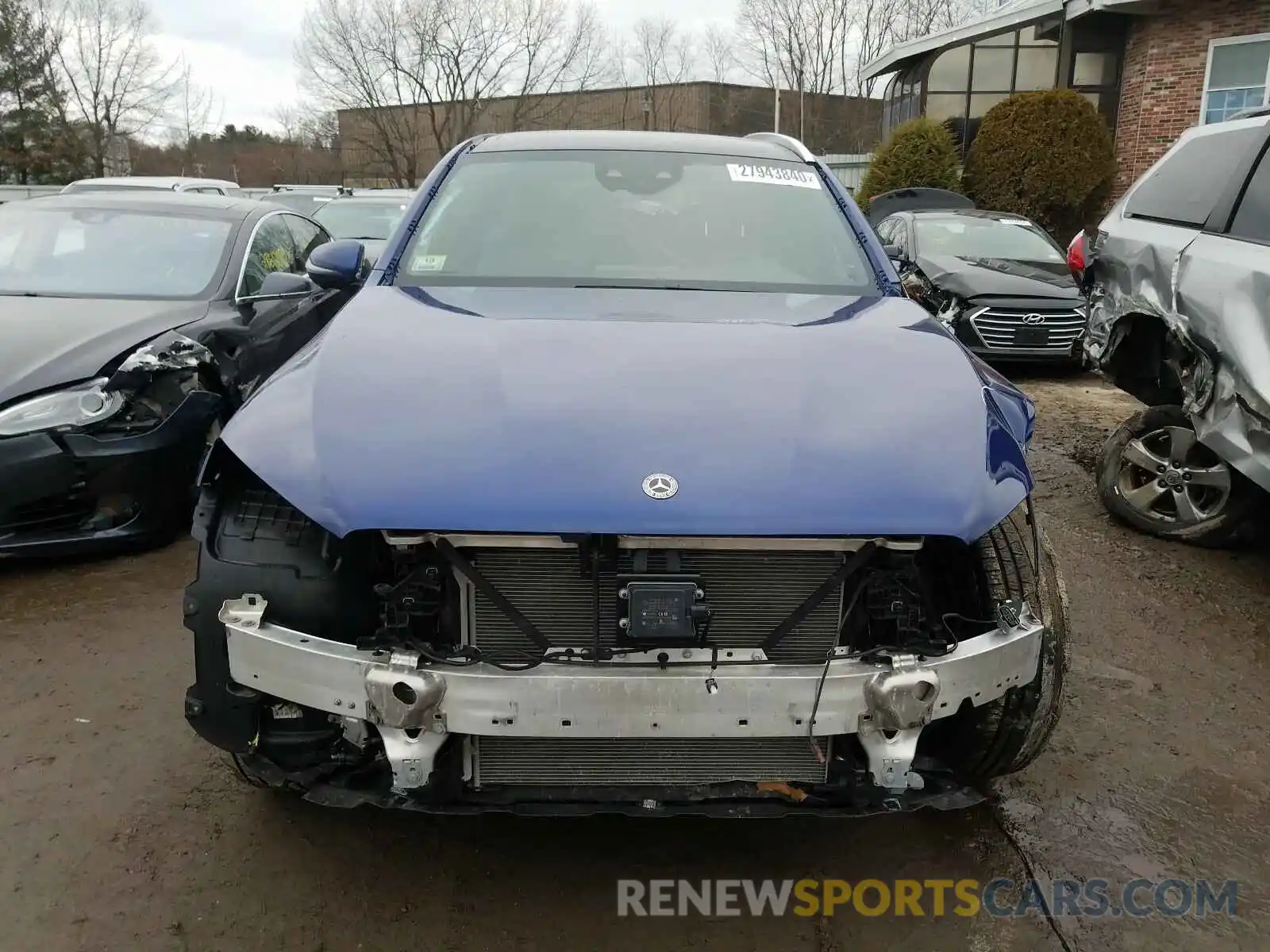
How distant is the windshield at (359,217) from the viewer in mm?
11422

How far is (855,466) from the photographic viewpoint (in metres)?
2.02

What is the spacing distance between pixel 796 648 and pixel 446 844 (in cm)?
111

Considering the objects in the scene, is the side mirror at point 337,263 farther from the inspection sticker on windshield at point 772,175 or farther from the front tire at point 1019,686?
the front tire at point 1019,686

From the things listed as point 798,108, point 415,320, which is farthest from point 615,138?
point 798,108

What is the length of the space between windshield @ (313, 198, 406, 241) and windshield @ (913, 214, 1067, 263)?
589cm

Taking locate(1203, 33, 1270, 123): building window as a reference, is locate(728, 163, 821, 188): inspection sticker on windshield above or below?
below

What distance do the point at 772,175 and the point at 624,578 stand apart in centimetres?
212

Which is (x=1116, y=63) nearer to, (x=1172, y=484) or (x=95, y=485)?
(x=1172, y=484)

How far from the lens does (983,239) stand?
9750 millimetres

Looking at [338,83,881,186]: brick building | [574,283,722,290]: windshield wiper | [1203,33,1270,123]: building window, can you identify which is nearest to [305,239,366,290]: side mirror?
[574,283,722,290]: windshield wiper

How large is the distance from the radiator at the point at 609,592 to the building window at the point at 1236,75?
16116mm

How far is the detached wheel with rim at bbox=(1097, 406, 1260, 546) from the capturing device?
4.66 metres

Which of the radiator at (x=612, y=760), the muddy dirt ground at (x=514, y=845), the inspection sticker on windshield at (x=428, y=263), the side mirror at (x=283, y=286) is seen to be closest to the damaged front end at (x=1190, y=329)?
the muddy dirt ground at (x=514, y=845)

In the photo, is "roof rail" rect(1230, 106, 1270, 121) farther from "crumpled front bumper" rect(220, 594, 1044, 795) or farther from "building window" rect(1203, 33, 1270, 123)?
"building window" rect(1203, 33, 1270, 123)
